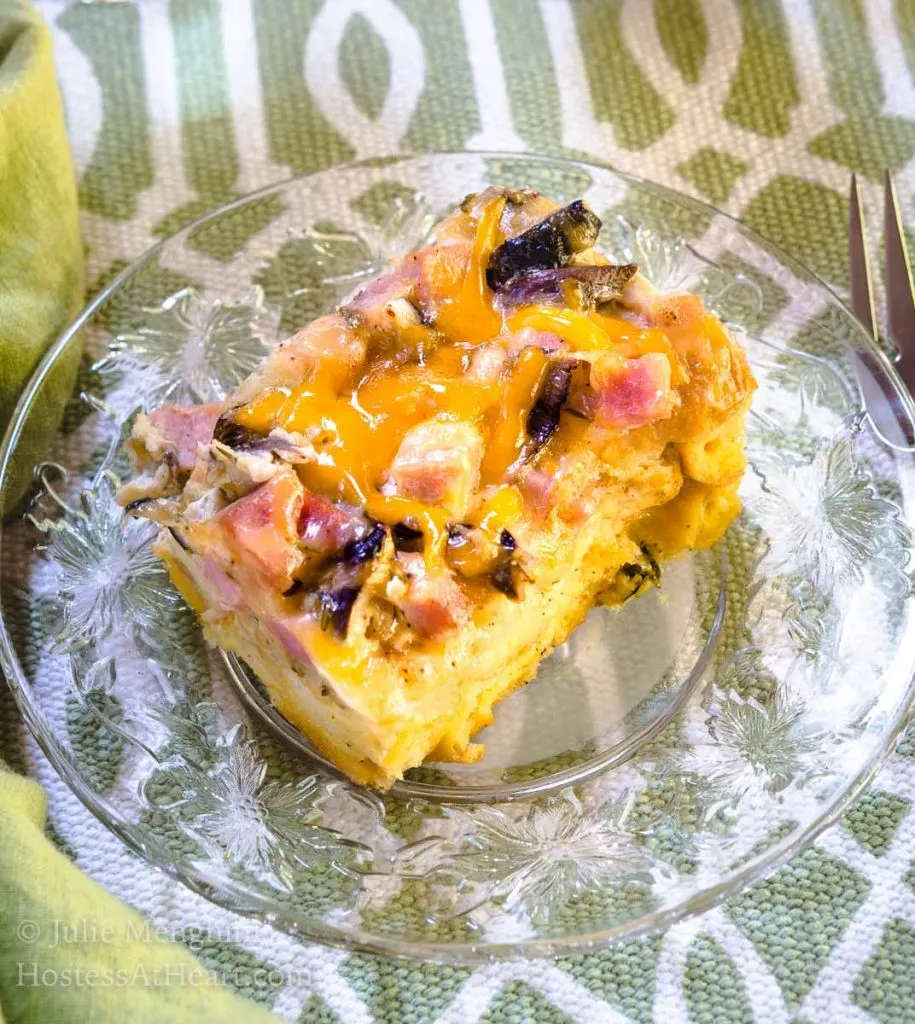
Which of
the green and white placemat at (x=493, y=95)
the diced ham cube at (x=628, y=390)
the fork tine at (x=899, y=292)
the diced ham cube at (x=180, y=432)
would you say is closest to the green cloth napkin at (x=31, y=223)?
the green and white placemat at (x=493, y=95)

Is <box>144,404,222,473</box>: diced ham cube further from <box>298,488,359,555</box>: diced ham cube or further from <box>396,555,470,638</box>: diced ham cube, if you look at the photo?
<box>396,555,470,638</box>: diced ham cube

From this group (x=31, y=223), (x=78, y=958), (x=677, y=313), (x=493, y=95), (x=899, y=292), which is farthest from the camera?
(x=493, y=95)

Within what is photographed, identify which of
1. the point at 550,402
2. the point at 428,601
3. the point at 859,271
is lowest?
the point at 428,601

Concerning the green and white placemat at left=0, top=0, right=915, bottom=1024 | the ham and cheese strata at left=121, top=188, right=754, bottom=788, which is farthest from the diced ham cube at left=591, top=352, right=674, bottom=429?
the green and white placemat at left=0, top=0, right=915, bottom=1024

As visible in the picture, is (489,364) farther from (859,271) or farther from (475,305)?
(859,271)

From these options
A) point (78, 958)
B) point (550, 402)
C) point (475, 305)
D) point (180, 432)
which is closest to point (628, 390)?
point (550, 402)

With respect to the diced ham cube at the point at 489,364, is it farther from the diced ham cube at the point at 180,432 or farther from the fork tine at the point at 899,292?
the fork tine at the point at 899,292
